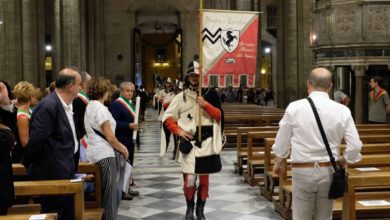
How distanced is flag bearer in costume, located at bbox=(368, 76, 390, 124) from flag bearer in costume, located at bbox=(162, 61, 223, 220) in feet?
16.7

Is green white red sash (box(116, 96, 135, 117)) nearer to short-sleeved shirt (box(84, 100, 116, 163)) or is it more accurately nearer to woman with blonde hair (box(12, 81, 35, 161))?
woman with blonde hair (box(12, 81, 35, 161))

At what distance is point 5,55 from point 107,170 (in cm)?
1506

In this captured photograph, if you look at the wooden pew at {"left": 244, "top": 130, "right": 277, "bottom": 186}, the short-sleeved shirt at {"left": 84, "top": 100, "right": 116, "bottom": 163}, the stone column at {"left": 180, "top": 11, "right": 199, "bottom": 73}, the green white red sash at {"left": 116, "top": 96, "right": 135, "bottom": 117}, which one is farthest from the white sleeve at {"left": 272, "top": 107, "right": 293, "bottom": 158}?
the stone column at {"left": 180, "top": 11, "right": 199, "bottom": 73}

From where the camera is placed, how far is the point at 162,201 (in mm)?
8406

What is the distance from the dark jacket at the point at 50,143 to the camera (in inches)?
191

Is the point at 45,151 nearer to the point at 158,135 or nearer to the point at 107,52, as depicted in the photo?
the point at 158,135

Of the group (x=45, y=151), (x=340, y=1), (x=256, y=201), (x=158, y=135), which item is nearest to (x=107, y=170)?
(x=45, y=151)

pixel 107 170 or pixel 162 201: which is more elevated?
pixel 107 170

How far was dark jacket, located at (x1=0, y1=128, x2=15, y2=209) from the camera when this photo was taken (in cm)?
402

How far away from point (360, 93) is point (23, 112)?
8456 millimetres

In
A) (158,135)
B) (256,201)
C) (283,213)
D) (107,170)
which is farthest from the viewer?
(158,135)

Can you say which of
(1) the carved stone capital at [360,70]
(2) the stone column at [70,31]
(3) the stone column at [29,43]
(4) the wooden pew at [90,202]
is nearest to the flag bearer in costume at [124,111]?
(4) the wooden pew at [90,202]

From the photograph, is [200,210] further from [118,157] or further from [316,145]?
[316,145]

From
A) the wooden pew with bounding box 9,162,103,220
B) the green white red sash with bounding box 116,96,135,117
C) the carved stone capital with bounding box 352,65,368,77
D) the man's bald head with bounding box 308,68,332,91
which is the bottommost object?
the wooden pew with bounding box 9,162,103,220
